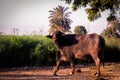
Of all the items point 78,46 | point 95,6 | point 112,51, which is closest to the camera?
point 78,46

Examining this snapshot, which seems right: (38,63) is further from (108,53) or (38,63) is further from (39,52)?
(108,53)

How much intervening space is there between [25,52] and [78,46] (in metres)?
4.93

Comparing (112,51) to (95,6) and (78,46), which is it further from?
(78,46)

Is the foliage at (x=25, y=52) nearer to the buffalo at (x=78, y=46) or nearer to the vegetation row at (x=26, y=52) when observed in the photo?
the vegetation row at (x=26, y=52)

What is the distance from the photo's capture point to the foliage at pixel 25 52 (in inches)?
638

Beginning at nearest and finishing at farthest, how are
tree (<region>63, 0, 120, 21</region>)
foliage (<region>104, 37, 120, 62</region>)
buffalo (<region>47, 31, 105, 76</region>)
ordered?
buffalo (<region>47, 31, 105, 76</region>) < tree (<region>63, 0, 120, 21</region>) < foliage (<region>104, 37, 120, 62</region>)

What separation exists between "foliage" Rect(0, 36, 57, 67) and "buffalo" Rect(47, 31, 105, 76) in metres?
4.25

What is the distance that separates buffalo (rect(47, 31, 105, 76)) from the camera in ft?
40.4

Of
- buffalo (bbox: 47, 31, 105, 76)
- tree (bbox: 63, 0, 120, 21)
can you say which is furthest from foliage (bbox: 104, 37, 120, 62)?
buffalo (bbox: 47, 31, 105, 76)

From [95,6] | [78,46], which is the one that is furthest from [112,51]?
[78,46]

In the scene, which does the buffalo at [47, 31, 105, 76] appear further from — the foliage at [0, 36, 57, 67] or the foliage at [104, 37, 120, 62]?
the foliage at [104, 37, 120, 62]

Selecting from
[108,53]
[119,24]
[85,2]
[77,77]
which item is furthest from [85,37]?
[119,24]

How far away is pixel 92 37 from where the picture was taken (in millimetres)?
12500

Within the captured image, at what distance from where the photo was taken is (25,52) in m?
17.0
